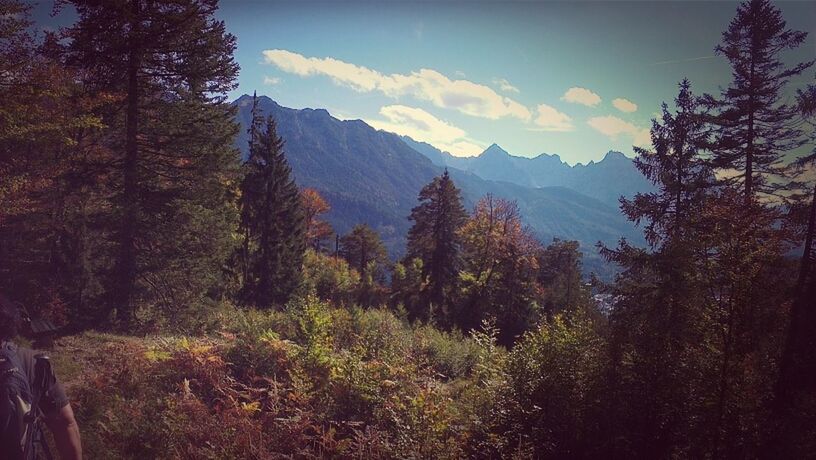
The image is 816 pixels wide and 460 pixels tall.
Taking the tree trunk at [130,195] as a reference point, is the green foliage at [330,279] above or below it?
below

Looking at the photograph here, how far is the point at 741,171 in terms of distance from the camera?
14320mm

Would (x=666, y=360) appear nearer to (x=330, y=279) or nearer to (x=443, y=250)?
(x=443, y=250)

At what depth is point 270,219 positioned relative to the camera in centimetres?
2842

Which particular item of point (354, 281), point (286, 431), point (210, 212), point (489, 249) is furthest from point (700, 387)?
point (354, 281)

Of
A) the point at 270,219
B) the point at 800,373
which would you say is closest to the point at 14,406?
the point at 800,373

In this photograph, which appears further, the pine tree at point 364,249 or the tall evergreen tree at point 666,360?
the pine tree at point 364,249

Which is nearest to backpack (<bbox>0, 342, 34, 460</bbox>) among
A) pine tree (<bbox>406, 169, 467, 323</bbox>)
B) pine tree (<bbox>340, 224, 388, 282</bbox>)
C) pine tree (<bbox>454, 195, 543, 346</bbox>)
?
pine tree (<bbox>406, 169, 467, 323</bbox>)

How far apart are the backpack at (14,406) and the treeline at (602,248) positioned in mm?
5772

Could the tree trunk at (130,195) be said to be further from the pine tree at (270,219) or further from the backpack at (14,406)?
the pine tree at (270,219)

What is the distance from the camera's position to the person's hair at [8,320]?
2.87 m

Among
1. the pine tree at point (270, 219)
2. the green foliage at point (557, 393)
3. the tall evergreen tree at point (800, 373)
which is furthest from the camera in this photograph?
the pine tree at point (270, 219)

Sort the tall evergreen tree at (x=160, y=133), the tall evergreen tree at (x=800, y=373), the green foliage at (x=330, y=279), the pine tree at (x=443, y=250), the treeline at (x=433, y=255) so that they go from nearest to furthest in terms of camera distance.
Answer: the tall evergreen tree at (x=800, y=373), the tall evergreen tree at (x=160, y=133), the treeline at (x=433, y=255), the pine tree at (x=443, y=250), the green foliage at (x=330, y=279)

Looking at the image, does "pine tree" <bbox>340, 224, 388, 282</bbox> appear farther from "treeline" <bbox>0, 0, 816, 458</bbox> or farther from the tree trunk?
the tree trunk

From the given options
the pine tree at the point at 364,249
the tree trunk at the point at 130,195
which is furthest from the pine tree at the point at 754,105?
the pine tree at the point at 364,249
